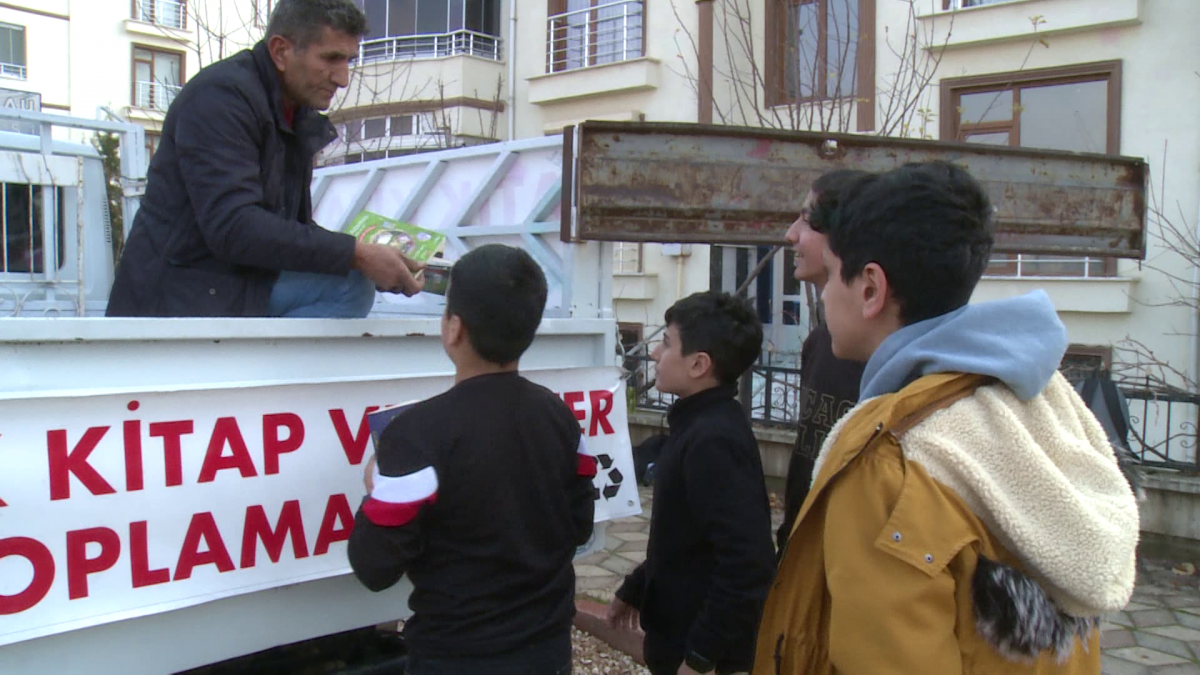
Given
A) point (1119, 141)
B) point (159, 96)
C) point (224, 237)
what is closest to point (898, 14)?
point (1119, 141)

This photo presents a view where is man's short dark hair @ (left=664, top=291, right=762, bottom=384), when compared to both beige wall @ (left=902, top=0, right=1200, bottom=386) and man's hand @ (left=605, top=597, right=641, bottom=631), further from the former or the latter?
beige wall @ (left=902, top=0, right=1200, bottom=386)

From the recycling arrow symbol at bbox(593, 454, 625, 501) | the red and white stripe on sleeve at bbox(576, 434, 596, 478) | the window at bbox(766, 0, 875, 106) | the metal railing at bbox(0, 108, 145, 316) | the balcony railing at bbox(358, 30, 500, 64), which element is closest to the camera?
the red and white stripe on sleeve at bbox(576, 434, 596, 478)

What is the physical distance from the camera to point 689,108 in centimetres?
1360

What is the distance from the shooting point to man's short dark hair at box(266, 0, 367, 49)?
8.46 feet

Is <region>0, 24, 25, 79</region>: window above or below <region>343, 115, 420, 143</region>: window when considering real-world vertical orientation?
above

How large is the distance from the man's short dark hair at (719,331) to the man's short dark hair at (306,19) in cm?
122

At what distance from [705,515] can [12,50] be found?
2753cm

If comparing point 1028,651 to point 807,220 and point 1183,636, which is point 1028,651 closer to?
point 807,220

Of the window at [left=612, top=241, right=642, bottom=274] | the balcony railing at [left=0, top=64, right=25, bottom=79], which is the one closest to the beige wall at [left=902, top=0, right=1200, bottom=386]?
the window at [left=612, top=241, right=642, bottom=274]

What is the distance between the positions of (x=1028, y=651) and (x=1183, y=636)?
4.53 m

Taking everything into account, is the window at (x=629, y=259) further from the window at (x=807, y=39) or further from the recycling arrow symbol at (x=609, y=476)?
the recycling arrow symbol at (x=609, y=476)

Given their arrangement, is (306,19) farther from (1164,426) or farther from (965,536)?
(1164,426)

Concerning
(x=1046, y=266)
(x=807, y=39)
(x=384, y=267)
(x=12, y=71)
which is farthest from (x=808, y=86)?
(x=12, y=71)

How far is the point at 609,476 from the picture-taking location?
9.57ft
